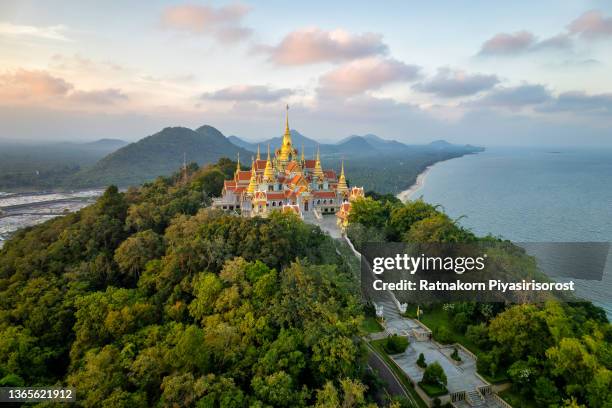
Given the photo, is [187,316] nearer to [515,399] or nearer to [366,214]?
[515,399]

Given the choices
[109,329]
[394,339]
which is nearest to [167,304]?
[109,329]

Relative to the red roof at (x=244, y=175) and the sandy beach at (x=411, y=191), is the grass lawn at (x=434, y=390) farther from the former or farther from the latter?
the sandy beach at (x=411, y=191)

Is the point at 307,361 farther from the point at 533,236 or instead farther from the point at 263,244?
the point at 533,236

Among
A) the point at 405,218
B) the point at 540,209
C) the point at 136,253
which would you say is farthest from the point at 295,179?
the point at 540,209

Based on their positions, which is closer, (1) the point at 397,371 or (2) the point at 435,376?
(2) the point at 435,376

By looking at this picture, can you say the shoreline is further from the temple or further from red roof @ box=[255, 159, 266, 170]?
red roof @ box=[255, 159, 266, 170]

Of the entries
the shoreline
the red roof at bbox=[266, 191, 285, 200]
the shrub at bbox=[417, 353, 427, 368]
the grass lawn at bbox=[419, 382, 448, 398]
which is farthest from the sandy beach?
the grass lawn at bbox=[419, 382, 448, 398]

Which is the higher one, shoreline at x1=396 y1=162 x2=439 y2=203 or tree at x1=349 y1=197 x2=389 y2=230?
tree at x1=349 y1=197 x2=389 y2=230

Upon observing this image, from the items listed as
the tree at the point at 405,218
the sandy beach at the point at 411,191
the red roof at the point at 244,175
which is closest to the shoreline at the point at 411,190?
the sandy beach at the point at 411,191
